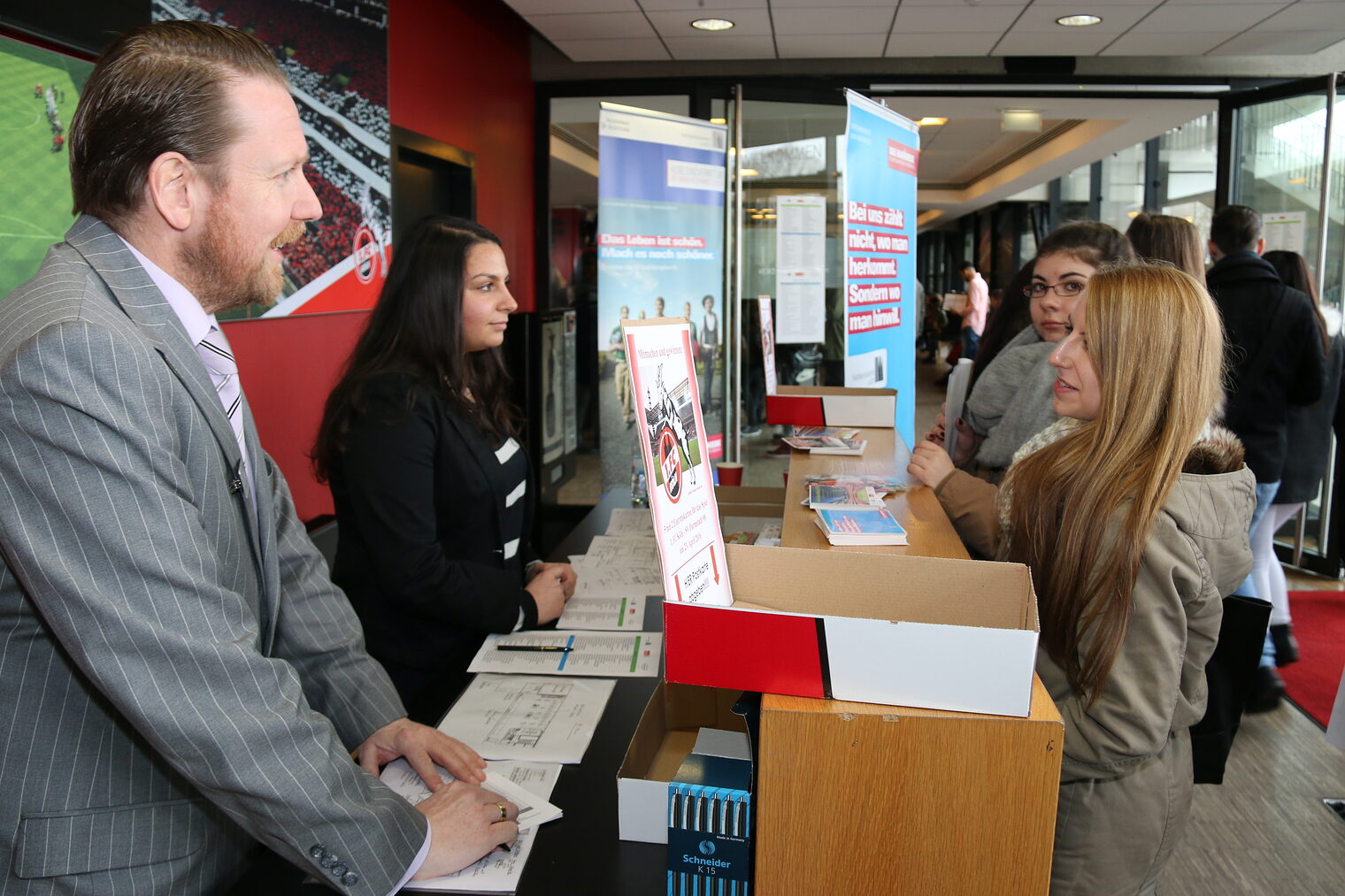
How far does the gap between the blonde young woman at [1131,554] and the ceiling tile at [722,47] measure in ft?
15.4

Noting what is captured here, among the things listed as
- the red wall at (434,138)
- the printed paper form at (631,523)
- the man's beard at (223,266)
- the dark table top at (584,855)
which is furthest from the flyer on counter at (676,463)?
the red wall at (434,138)

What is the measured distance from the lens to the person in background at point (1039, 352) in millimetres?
2170

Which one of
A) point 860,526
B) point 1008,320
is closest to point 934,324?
point 1008,320

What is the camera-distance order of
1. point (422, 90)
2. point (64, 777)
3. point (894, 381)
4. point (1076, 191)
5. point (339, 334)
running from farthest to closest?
1. point (1076, 191)
2. point (894, 381)
3. point (422, 90)
4. point (339, 334)
5. point (64, 777)

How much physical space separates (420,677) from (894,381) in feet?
12.9

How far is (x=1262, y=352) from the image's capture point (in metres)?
3.60

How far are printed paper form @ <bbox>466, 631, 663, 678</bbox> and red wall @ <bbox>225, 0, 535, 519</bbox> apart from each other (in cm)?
200

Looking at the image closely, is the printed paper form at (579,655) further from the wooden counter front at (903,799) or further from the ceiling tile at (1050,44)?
the ceiling tile at (1050,44)

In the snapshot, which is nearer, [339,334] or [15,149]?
[15,149]

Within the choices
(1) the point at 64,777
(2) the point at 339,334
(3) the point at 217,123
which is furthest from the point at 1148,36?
(1) the point at 64,777

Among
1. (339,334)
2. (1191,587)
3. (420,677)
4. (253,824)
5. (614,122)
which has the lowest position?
(420,677)

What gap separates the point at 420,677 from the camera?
1988 mm

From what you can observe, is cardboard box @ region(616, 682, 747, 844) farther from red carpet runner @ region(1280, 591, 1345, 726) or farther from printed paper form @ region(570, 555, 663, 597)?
red carpet runner @ region(1280, 591, 1345, 726)

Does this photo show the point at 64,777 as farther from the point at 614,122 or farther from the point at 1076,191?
the point at 1076,191
